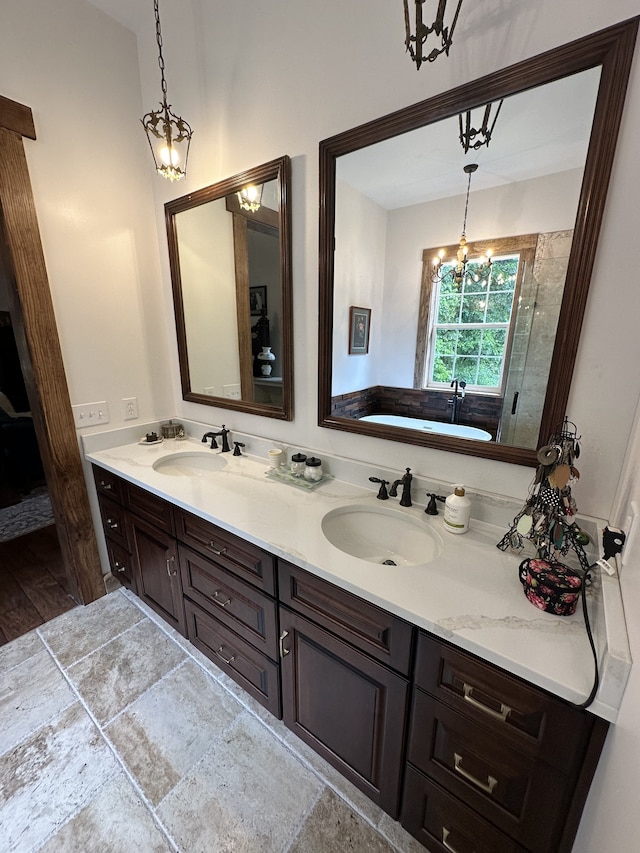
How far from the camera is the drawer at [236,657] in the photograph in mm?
1320

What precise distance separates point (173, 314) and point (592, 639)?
2.33 metres

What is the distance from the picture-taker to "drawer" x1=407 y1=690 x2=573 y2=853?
2.54ft

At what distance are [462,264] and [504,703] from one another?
1241mm

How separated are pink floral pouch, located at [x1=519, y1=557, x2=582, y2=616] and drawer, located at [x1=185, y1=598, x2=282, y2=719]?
3.10 ft

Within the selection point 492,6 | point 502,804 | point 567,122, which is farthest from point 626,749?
point 492,6

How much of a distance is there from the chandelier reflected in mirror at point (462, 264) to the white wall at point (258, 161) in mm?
288

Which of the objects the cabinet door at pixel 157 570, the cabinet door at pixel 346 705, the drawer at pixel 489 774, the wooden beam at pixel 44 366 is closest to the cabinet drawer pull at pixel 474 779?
the drawer at pixel 489 774

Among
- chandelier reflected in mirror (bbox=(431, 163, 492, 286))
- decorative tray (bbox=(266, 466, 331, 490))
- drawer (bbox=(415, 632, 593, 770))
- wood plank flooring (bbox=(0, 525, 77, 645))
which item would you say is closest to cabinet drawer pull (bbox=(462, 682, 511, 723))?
drawer (bbox=(415, 632, 593, 770))

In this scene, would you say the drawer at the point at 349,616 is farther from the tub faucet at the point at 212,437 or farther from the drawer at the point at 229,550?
the tub faucet at the point at 212,437

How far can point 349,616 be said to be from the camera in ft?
3.27

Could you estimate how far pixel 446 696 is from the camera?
0.86m

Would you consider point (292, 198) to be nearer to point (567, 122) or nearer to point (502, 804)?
point (567, 122)

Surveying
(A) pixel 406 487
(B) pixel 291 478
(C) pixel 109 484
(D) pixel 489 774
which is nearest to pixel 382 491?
(A) pixel 406 487

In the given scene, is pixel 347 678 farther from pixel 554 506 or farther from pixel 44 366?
pixel 44 366
